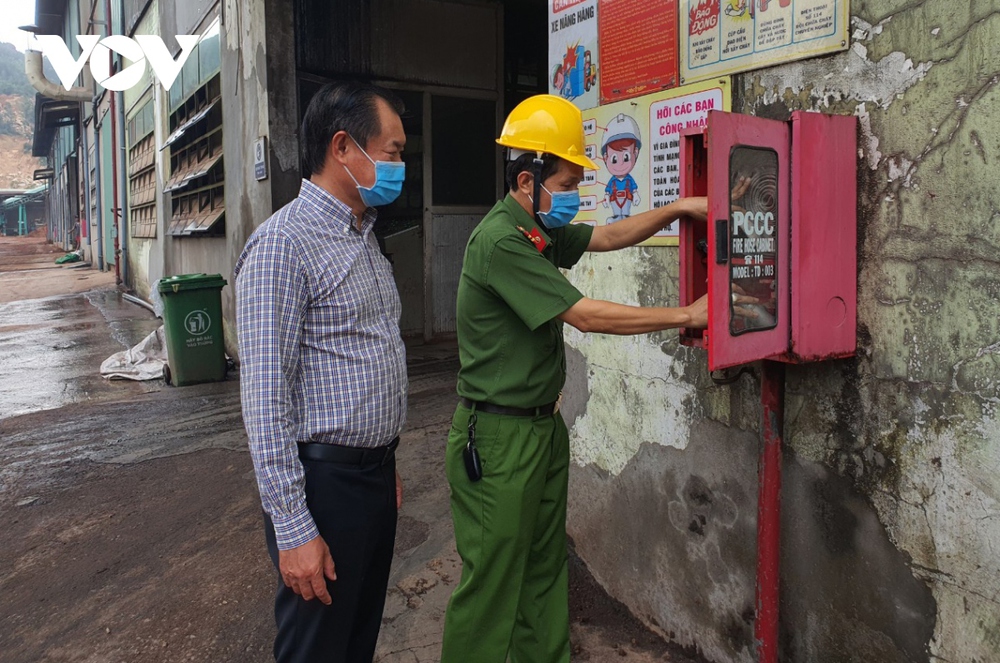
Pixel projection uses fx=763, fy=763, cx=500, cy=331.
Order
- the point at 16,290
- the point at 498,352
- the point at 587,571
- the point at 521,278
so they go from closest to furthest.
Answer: the point at 521,278
the point at 498,352
the point at 587,571
the point at 16,290

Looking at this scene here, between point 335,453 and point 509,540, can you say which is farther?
point 509,540

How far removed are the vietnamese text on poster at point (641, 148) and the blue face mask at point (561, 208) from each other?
17.0 inches

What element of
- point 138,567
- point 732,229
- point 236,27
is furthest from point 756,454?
point 236,27

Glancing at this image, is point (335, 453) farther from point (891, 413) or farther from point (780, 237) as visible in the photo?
point (891, 413)

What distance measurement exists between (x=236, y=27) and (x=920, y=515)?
726 centimetres

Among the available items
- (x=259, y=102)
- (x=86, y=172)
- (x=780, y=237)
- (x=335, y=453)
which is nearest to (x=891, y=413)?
(x=780, y=237)

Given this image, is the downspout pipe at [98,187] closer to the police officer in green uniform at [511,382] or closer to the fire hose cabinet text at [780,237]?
the police officer in green uniform at [511,382]

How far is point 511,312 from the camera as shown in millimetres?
2199

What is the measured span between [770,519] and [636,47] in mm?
1624

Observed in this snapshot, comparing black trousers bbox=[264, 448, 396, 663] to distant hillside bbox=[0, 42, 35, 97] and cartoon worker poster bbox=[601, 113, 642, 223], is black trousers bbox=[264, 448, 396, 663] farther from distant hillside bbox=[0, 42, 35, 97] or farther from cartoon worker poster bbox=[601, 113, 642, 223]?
distant hillside bbox=[0, 42, 35, 97]

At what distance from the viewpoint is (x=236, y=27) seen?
7273 millimetres

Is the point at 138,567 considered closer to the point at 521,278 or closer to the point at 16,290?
the point at 521,278

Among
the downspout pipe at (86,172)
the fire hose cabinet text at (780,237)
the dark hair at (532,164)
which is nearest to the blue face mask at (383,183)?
the dark hair at (532,164)

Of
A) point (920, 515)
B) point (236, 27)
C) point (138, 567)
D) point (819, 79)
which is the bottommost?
point (138, 567)
